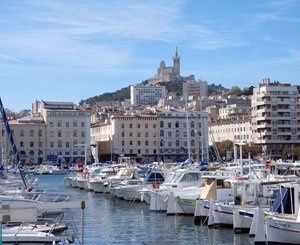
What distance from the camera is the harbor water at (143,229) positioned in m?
27.4

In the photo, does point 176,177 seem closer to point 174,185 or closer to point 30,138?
point 174,185

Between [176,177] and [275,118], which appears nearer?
[176,177]

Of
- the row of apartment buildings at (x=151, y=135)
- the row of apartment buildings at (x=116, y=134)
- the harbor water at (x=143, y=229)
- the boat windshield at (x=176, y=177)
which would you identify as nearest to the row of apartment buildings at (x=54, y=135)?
the row of apartment buildings at (x=116, y=134)

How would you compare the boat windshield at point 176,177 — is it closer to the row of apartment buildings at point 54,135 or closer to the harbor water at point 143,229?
the harbor water at point 143,229

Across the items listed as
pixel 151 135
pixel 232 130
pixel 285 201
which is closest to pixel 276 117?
pixel 232 130

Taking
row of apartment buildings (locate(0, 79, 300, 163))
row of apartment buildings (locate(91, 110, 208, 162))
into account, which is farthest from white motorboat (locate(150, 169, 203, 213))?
row of apartment buildings (locate(91, 110, 208, 162))

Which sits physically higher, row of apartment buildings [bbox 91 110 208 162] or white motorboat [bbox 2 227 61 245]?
row of apartment buildings [bbox 91 110 208 162]

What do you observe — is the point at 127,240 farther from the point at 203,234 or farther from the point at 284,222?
the point at 284,222

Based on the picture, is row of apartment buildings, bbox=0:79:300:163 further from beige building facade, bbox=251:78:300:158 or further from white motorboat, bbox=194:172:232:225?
white motorboat, bbox=194:172:232:225

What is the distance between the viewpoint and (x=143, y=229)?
3178 cm

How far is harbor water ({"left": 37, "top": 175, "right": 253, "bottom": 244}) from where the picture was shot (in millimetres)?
27406

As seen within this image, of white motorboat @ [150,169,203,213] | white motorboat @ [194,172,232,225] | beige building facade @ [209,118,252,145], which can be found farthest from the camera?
beige building facade @ [209,118,252,145]

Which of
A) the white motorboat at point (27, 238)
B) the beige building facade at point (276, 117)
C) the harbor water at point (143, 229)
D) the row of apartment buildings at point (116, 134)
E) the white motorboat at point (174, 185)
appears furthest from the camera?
the row of apartment buildings at point (116, 134)

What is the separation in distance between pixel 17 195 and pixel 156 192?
10.8 m
